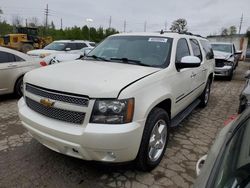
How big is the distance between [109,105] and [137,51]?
1.59 m

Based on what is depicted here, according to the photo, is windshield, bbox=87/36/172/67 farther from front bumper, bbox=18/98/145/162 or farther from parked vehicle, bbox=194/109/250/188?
parked vehicle, bbox=194/109/250/188

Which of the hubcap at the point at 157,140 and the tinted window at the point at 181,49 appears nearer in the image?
the hubcap at the point at 157,140

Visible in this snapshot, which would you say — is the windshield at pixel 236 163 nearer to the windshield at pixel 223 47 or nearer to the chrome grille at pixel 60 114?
the chrome grille at pixel 60 114

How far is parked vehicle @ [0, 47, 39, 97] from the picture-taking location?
5875 mm

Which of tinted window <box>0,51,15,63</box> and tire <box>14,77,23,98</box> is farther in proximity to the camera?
tire <box>14,77,23,98</box>

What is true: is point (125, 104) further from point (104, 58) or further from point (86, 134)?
point (104, 58)

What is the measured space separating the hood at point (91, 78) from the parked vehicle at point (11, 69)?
11.4ft

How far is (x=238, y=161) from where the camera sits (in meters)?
1.38

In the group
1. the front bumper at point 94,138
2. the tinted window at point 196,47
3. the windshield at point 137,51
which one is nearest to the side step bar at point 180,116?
the windshield at point 137,51

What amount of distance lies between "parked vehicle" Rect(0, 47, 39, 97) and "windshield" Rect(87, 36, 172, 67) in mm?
3090

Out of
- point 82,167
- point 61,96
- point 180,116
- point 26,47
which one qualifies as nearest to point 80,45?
point 180,116

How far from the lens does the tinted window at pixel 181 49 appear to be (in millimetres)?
3619

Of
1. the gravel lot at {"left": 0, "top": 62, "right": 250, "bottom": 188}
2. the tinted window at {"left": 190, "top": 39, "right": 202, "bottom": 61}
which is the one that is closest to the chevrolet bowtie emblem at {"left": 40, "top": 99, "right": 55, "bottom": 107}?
the gravel lot at {"left": 0, "top": 62, "right": 250, "bottom": 188}

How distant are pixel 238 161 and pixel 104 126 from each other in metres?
1.27
